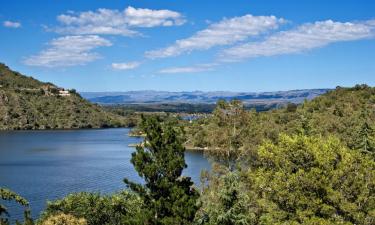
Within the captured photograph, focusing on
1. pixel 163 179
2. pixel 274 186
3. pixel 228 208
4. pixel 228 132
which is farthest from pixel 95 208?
pixel 274 186

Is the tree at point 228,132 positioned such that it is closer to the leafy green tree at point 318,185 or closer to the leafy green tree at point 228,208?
the leafy green tree at point 318,185

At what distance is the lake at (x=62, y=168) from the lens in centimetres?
7194

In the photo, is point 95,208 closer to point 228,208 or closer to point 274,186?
point 228,208

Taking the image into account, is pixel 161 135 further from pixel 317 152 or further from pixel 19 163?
pixel 19 163

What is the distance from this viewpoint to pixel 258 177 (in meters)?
29.3

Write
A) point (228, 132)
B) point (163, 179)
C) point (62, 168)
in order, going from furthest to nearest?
point (62, 168)
point (228, 132)
point (163, 179)

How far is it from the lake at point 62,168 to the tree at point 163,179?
90.6 ft

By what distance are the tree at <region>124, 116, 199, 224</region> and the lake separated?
27.6 meters

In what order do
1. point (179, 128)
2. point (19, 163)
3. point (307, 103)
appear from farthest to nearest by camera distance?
point (307, 103) → point (19, 163) → point (179, 128)

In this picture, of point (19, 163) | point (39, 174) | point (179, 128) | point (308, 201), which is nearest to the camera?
point (308, 201)

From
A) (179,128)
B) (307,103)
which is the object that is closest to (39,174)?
(179,128)

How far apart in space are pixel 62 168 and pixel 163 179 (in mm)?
77665

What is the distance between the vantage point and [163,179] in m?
27.0

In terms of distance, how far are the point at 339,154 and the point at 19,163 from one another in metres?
90.6
